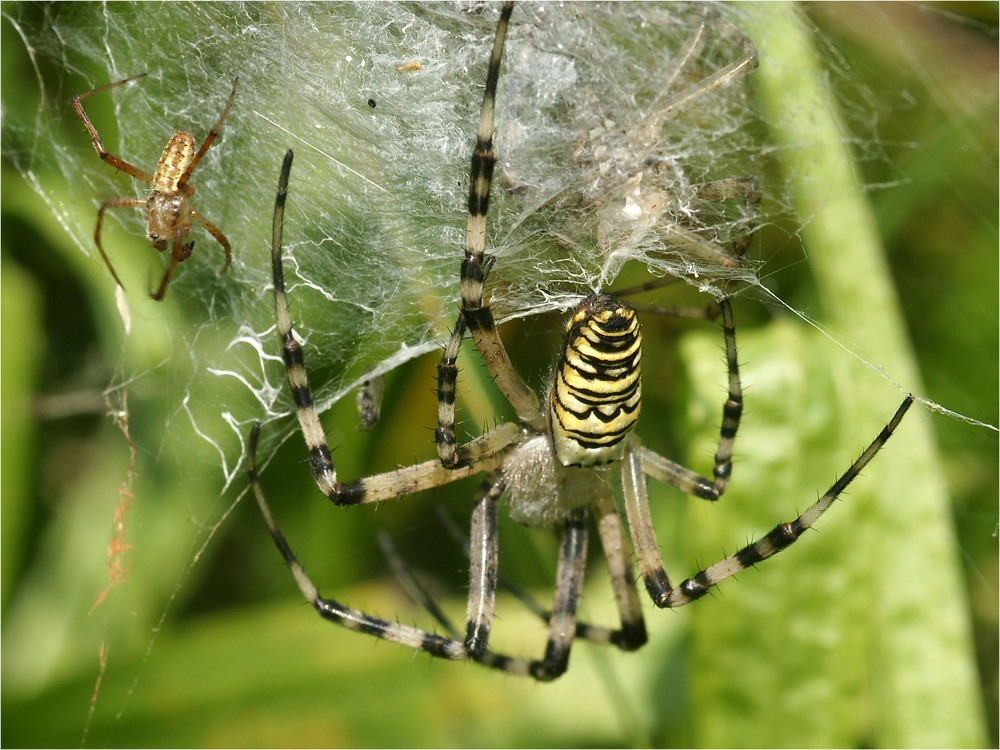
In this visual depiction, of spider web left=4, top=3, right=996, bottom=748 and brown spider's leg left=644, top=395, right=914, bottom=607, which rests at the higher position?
spider web left=4, top=3, right=996, bottom=748

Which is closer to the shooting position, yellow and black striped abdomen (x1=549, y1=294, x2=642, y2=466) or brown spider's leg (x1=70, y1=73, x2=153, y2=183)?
yellow and black striped abdomen (x1=549, y1=294, x2=642, y2=466)

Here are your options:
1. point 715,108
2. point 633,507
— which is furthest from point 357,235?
point 715,108

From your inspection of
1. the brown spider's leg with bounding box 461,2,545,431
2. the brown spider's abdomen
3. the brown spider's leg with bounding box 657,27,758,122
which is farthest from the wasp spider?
the brown spider's leg with bounding box 657,27,758,122

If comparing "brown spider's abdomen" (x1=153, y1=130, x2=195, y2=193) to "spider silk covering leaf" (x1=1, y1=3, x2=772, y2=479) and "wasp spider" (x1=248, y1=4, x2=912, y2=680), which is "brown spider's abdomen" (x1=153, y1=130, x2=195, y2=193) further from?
"wasp spider" (x1=248, y1=4, x2=912, y2=680)

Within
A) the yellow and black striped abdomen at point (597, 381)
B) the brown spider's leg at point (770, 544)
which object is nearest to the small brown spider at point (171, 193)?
the yellow and black striped abdomen at point (597, 381)

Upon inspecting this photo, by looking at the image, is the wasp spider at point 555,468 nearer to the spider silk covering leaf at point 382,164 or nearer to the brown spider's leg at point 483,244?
the brown spider's leg at point 483,244

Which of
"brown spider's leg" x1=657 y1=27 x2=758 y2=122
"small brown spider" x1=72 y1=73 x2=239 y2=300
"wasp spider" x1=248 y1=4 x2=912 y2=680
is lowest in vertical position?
"wasp spider" x1=248 y1=4 x2=912 y2=680

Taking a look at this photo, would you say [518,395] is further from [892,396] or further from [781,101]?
[781,101]

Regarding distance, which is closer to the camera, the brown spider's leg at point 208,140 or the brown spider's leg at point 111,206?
the brown spider's leg at point 208,140
